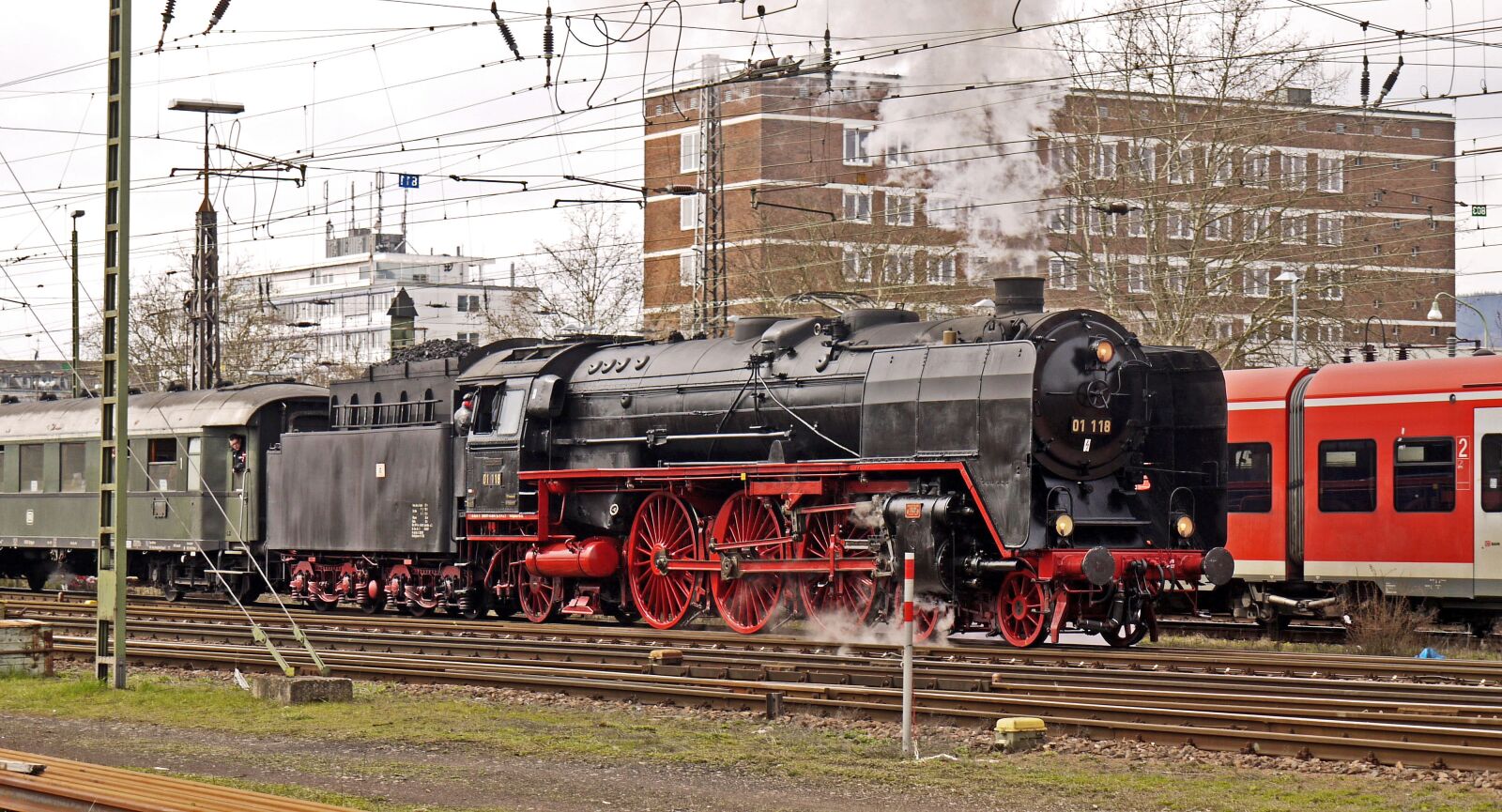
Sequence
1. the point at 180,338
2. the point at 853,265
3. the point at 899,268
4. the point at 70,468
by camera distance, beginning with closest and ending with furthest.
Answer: the point at 70,468 < the point at 853,265 < the point at 899,268 < the point at 180,338

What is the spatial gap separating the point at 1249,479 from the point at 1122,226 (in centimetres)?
1849

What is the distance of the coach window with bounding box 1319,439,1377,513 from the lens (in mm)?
20375

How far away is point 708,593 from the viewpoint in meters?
20.5

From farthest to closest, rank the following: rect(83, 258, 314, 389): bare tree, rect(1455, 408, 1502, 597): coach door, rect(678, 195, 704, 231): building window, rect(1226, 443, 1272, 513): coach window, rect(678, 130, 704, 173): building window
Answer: rect(678, 195, 704, 231): building window < rect(678, 130, 704, 173): building window < rect(83, 258, 314, 389): bare tree < rect(1226, 443, 1272, 513): coach window < rect(1455, 408, 1502, 597): coach door

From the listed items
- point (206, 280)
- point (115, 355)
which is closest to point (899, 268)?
point (206, 280)

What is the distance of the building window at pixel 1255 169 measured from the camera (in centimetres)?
3547

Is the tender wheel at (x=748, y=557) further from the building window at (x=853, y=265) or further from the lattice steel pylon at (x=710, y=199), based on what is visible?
the building window at (x=853, y=265)

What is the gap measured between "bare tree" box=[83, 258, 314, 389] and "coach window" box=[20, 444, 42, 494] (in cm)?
2115

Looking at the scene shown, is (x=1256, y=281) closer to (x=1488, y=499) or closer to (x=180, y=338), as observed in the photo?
(x=1488, y=499)

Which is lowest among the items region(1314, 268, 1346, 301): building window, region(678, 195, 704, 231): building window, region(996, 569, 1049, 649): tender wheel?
region(996, 569, 1049, 649): tender wheel

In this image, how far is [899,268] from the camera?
4219 centimetres

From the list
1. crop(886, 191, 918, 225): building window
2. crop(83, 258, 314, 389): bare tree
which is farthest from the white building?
crop(886, 191, 918, 225): building window

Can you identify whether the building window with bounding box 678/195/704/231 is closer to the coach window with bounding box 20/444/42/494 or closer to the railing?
the coach window with bounding box 20/444/42/494

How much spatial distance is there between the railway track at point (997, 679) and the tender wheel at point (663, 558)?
0.62 metres
